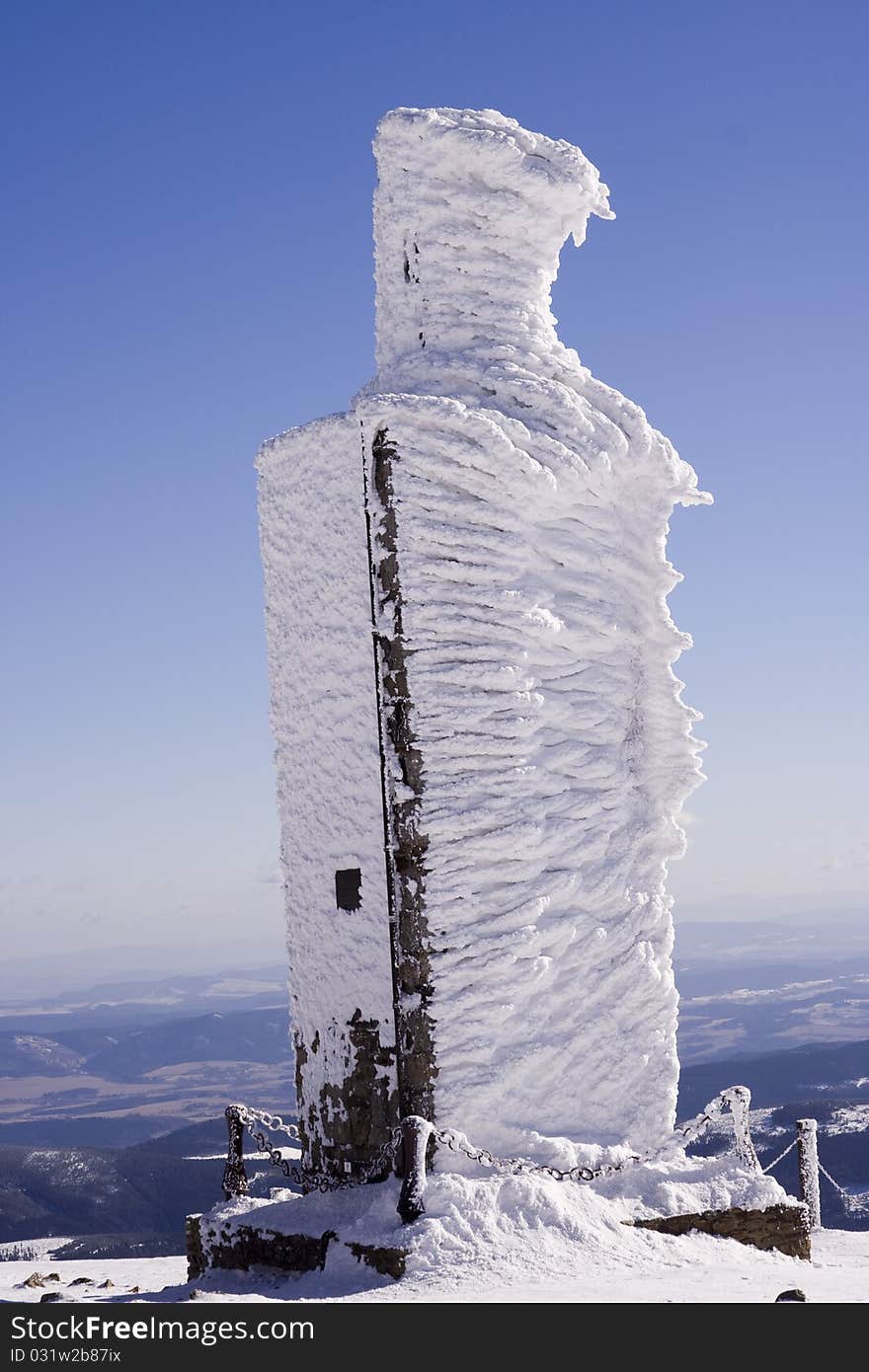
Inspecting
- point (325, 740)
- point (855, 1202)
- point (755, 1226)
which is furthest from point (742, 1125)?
point (855, 1202)

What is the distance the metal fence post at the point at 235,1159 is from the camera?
10516mm

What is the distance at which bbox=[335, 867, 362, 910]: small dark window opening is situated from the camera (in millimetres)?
9960

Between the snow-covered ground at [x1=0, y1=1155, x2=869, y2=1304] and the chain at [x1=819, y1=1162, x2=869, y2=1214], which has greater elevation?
the snow-covered ground at [x1=0, y1=1155, x2=869, y2=1304]

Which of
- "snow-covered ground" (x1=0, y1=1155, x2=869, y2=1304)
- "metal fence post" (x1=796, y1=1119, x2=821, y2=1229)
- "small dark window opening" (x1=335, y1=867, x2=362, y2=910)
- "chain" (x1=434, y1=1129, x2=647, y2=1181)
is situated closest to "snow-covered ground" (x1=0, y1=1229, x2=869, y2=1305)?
"snow-covered ground" (x1=0, y1=1155, x2=869, y2=1304)

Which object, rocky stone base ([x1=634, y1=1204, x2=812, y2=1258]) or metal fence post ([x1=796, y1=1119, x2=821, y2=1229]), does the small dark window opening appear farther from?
metal fence post ([x1=796, y1=1119, x2=821, y2=1229])

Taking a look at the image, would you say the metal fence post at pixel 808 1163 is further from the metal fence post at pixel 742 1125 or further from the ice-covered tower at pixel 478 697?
the ice-covered tower at pixel 478 697

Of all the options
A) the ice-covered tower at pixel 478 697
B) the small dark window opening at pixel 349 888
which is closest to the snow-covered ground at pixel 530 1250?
the ice-covered tower at pixel 478 697

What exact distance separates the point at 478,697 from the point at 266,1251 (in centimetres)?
383

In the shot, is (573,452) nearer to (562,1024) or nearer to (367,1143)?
(562,1024)

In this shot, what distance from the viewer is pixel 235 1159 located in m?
10.5

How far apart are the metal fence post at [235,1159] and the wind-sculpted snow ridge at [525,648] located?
2045 mm

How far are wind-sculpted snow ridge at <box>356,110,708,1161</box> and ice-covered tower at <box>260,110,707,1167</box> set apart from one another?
2cm

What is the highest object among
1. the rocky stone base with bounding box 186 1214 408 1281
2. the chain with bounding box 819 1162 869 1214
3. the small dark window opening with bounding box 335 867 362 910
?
the small dark window opening with bounding box 335 867 362 910

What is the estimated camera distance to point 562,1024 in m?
9.58
